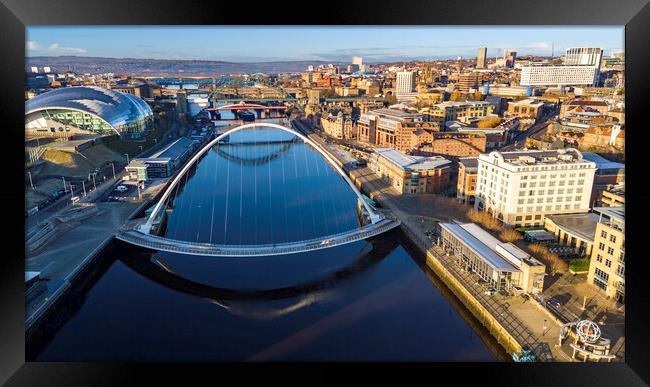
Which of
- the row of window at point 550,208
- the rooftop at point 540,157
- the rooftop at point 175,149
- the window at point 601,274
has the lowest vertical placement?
the window at point 601,274

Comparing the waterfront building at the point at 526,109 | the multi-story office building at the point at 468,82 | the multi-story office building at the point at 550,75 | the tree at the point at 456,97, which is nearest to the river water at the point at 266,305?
the waterfront building at the point at 526,109

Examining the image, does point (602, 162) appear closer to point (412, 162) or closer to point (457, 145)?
point (412, 162)

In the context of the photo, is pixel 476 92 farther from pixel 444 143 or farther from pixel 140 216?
pixel 140 216

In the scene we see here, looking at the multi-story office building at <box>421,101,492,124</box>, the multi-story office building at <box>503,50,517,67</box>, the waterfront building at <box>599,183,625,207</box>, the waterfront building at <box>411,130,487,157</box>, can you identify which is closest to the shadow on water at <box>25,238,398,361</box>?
the waterfront building at <box>599,183,625,207</box>

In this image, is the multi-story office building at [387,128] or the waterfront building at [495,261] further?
the multi-story office building at [387,128]

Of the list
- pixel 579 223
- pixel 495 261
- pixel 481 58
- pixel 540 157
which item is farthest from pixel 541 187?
pixel 481 58

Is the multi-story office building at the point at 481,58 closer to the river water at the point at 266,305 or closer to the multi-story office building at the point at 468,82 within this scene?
the multi-story office building at the point at 468,82

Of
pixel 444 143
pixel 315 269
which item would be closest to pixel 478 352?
pixel 315 269

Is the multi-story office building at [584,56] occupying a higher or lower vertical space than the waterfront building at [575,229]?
higher
